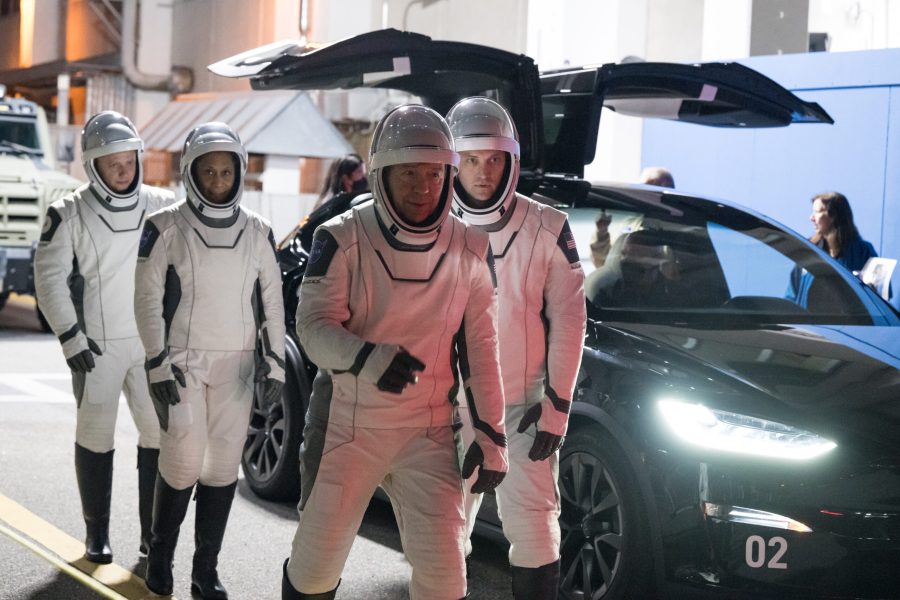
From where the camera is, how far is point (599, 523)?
5359 mm

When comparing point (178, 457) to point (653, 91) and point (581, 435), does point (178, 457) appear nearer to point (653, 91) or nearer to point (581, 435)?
point (581, 435)

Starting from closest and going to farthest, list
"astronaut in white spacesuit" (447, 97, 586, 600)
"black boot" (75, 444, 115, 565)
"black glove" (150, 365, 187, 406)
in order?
"astronaut in white spacesuit" (447, 97, 586, 600) → "black glove" (150, 365, 187, 406) → "black boot" (75, 444, 115, 565)

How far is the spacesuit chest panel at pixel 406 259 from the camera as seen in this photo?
13.6 ft

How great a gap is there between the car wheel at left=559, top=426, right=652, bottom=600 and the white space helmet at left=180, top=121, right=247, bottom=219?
1.64 metres

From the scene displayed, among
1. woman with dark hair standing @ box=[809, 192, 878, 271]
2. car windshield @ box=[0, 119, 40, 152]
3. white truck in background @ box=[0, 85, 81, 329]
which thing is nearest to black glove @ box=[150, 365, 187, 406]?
woman with dark hair standing @ box=[809, 192, 878, 271]

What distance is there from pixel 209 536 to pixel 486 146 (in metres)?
2.01

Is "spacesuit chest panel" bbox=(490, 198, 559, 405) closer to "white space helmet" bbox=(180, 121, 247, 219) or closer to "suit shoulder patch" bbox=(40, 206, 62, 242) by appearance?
"white space helmet" bbox=(180, 121, 247, 219)

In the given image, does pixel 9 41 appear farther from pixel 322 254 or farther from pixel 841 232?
pixel 322 254

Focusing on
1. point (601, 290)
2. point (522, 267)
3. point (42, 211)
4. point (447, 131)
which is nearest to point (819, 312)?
point (601, 290)

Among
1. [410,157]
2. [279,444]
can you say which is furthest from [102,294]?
[410,157]

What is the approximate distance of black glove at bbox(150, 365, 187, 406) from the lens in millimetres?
5496

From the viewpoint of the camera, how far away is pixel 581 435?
5465 millimetres

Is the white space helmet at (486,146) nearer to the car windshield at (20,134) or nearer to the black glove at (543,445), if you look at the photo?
the black glove at (543,445)

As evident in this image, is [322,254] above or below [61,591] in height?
above
